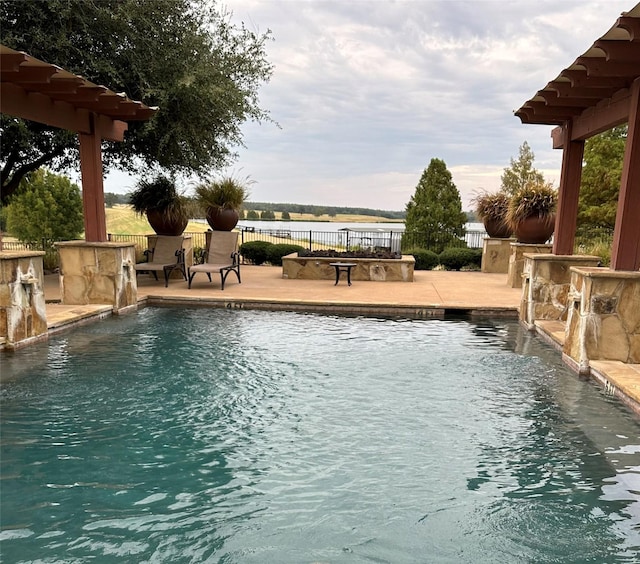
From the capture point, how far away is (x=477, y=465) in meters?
3.06

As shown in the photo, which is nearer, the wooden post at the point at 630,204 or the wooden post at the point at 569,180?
the wooden post at the point at 630,204

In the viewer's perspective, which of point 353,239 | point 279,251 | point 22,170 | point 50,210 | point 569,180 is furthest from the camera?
point 50,210

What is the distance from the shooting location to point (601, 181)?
17141mm

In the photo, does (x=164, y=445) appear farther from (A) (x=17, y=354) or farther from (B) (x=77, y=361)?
(A) (x=17, y=354)

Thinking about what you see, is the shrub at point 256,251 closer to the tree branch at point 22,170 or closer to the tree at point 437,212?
the tree at point 437,212

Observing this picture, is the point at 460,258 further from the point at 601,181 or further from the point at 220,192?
the point at 601,181

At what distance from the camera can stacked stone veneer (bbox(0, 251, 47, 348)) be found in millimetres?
5156

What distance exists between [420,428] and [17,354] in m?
4.30

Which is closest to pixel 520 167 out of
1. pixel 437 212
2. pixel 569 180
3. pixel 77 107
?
pixel 437 212

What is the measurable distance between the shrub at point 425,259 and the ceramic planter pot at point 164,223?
6120 mm

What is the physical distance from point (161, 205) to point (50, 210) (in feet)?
32.7

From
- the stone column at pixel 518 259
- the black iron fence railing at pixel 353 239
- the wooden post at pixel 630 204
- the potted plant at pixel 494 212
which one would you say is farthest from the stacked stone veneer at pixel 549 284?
the black iron fence railing at pixel 353 239

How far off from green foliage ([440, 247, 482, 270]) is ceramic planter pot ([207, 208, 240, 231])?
5.78m

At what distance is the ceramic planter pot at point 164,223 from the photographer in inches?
401
